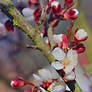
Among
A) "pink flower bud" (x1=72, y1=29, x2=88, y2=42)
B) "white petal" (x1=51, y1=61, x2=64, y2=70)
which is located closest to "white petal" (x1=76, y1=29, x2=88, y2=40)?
"pink flower bud" (x1=72, y1=29, x2=88, y2=42)

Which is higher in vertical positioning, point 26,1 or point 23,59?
point 23,59

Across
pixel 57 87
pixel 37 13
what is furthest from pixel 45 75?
pixel 37 13

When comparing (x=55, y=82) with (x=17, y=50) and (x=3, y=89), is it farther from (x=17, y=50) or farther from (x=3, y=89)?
(x=3, y=89)

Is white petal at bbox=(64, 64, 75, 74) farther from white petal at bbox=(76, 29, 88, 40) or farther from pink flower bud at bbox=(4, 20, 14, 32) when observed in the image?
pink flower bud at bbox=(4, 20, 14, 32)

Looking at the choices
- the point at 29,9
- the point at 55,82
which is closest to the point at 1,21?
the point at 29,9

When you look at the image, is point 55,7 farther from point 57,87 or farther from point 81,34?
point 57,87

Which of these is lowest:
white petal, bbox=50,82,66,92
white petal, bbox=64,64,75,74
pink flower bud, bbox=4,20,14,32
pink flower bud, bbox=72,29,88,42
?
white petal, bbox=50,82,66,92
